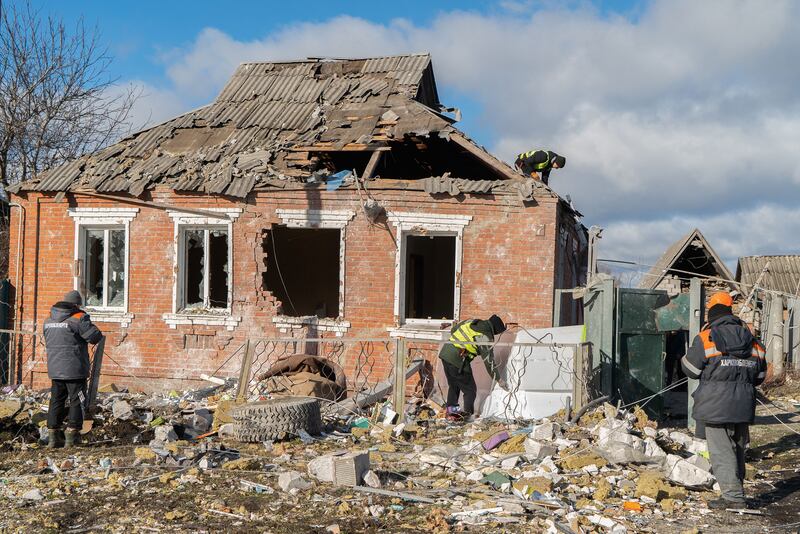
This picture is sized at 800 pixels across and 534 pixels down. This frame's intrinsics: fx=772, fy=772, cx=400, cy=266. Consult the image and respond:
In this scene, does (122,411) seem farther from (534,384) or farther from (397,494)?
(534,384)

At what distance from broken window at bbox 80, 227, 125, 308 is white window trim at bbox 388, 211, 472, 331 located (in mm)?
4572

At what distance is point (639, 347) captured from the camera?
9852 millimetres

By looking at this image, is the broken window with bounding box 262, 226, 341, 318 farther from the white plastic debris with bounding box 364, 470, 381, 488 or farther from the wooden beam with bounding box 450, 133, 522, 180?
the white plastic debris with bounding box 364, 470, 381, 488

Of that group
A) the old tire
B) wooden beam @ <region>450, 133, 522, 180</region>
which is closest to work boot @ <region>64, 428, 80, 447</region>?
the old tire

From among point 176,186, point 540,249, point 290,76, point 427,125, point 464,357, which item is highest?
point 290,76

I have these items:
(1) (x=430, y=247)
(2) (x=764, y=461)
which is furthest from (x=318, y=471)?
A: (1) (x=430, y=247)

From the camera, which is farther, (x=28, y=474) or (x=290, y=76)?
(x=290, y=76)

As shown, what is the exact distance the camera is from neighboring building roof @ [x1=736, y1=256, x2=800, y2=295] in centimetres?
2330

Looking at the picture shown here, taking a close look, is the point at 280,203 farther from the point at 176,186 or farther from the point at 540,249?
the point at 540,249

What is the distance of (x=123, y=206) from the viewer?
12.4 metres

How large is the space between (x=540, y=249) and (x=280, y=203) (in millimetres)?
4003

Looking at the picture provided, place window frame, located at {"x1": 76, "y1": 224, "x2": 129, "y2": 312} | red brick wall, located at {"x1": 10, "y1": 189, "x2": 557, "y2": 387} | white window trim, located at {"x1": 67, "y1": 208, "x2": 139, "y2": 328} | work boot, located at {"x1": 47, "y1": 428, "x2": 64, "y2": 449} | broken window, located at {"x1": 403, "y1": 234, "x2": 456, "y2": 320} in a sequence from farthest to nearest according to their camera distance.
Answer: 1. broken window, located at {"x1": 403, "y1": 234, "x2": 456, "y2": 320}
2. window frame, located at {"x1": 76, "y1": 224, "x2": 129, "y2": 312}
3. white window trim, located at {"x1": 67, "y1": 208, "x2": 139, "y2": 328}
4. red brick wall, located at {"x1": 10, "y1": 189, "x2": 557, "y2": 387}
5. work boot, located at {"x1": 47, "y1": 428, "x2": 64, "y2": 449}

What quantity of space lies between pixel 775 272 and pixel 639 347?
648 inches

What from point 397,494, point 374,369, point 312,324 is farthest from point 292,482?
point 312,324
